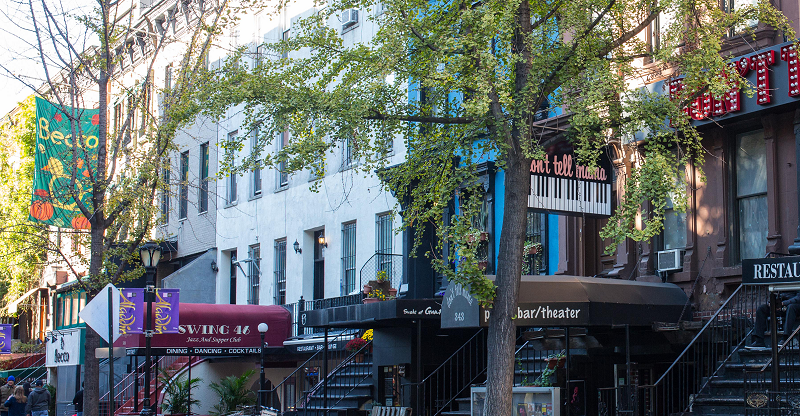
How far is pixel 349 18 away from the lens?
25.3 metres

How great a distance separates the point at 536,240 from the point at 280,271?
10684 mm

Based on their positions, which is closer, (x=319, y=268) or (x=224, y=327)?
(x=224, y=327)

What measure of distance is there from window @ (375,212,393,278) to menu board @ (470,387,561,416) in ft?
29.1

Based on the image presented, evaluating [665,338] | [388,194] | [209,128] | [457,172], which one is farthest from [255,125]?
[209,128]

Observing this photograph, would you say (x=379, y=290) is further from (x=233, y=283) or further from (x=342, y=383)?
(x=233, y=283)

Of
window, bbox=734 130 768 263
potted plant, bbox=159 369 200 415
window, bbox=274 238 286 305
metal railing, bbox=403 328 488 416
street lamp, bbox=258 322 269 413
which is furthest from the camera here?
window, bbox=274 238 286 305

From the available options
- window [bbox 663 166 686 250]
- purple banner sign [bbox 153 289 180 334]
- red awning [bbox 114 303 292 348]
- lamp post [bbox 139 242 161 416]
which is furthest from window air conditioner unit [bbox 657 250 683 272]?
red awning [bbox 114 303 292 348]

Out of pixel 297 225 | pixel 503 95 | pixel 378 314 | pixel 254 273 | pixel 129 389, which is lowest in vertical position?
pixel 129 389

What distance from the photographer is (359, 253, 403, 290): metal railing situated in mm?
22688

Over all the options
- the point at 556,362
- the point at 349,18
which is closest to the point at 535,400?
the point at 556,362

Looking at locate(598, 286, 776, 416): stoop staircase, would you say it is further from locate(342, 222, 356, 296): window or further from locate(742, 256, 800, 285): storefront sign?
locate(342, 222, 356, 296): window

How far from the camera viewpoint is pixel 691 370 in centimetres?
1529

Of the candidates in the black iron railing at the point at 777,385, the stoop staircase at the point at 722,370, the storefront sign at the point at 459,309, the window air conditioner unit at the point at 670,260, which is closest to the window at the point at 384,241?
the window air conditioner unit at the point at 670,260

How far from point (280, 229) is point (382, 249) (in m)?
5.31
